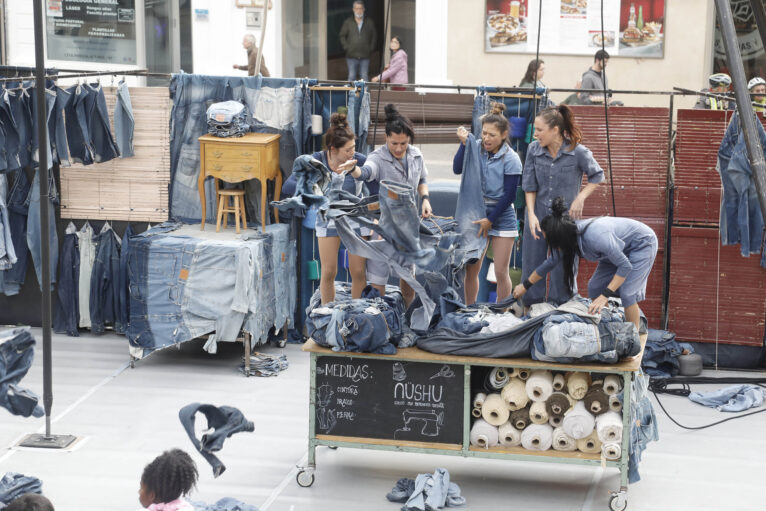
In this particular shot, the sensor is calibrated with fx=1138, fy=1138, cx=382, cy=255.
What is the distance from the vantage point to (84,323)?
400 inches

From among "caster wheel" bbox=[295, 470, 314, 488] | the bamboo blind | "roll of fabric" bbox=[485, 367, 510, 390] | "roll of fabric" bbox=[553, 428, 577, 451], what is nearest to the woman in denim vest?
"roll of fabric" bbox=[485, 367, 510, 390]

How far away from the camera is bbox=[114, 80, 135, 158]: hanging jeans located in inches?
382

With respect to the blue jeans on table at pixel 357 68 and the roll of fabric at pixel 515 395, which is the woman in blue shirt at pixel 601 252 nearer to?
the roll of fabric at pixel 515 395

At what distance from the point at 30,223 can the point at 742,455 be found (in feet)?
20.4

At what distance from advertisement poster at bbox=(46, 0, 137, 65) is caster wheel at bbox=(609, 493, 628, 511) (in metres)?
10.7

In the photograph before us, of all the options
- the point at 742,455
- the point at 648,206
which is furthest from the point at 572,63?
the point at 742,455

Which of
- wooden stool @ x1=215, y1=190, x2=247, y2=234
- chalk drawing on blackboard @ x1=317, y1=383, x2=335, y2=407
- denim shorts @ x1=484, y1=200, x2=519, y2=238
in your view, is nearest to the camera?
chalk drawing on blackboard @ x1=317, y1=383, x2=335, y2=407

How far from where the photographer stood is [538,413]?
657 centimetres

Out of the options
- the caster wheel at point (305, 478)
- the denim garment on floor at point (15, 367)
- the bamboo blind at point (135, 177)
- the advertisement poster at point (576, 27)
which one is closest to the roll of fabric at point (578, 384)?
the caster wheel at point (305, 478)

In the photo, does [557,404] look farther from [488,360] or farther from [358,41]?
[358,41]

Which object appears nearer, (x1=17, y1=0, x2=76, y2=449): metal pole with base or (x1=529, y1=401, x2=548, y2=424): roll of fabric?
(x1=529, y1=401, x2=548, y2=424): roll of fabric

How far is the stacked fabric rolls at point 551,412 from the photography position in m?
6.53

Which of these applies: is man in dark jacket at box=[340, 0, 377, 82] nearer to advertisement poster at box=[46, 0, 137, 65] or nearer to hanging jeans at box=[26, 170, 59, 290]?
advertisement poster at box=[46, 0, 137, 65]

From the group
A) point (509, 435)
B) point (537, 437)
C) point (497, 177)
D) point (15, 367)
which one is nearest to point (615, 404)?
point (537, 437)
